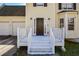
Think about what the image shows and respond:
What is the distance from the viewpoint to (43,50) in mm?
8977

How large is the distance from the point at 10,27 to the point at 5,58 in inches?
592

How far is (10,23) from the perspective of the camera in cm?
1673

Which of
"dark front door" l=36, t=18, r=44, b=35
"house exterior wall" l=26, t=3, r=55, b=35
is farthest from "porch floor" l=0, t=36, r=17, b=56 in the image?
"house exterior wall" l=26, t=3, r=55, b=35

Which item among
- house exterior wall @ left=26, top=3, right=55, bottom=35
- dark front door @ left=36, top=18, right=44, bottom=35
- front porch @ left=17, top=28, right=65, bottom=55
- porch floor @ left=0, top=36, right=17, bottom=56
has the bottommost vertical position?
porch floor @ left=0, top=36, right=17, bottom=56

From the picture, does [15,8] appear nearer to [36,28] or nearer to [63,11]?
[36,28]

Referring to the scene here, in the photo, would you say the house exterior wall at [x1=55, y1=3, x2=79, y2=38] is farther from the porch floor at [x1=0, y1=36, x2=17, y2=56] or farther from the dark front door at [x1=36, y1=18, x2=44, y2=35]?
the porch floor at [x1=0, y1=36, x2=17, y2=56]

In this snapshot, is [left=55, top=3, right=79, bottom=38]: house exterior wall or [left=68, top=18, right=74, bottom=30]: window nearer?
[left=55, top=3, right=79, bottom=38]: house exterior wall

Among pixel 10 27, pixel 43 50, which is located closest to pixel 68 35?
pixel 10 27

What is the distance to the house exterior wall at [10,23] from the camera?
51.3 ft

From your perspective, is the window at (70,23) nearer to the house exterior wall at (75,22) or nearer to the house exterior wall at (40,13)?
the house exterior wall at (75,22)

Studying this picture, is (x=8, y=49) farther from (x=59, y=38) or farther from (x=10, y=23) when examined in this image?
(x=10, y=23)

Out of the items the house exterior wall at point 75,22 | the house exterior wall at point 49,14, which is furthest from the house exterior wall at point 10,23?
the house exterior wall at point 75,22

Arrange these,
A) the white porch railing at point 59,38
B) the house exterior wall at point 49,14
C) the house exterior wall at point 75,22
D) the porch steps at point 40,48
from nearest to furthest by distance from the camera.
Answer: the porch steps at point 40,48
the white porch railing at point 59,38
the house exterior wall at point 75,22
the house exterior wall at point 49,14

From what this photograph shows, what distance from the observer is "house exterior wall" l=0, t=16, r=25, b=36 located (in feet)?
51.3
